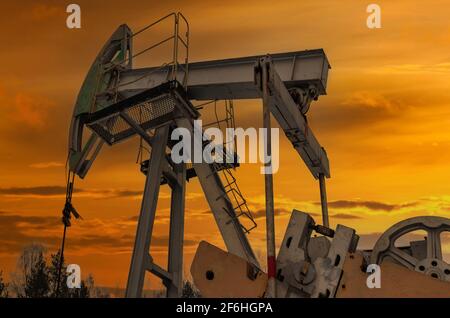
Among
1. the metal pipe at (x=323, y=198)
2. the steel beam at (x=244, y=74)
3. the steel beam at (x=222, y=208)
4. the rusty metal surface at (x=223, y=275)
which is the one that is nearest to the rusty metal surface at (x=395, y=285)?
the rusty metal surface at (x=223, y=275)

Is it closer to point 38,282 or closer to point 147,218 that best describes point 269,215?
point 147,218

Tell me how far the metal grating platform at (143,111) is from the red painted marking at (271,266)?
3.53 metres

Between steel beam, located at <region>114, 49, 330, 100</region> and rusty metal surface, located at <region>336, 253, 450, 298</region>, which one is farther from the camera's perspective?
steel beam, located at <region>114, 49, 330, 100</region>

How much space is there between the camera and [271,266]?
6.77 meters

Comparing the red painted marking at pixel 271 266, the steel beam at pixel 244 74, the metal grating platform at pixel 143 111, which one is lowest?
the red painted marking at pixel 271 266

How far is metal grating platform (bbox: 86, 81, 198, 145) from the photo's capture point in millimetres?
9375

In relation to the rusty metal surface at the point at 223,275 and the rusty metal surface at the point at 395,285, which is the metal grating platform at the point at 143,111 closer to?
the rusty metal surface at the point at 223,275

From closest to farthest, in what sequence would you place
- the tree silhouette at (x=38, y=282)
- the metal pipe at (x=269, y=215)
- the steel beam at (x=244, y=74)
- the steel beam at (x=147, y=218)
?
the metal pipe at (x=269, y=215) < the steel beam at (x=147, y=218) < the steel beam at (x=244, y=74) < the tree silhouette at (x=38, y=282)

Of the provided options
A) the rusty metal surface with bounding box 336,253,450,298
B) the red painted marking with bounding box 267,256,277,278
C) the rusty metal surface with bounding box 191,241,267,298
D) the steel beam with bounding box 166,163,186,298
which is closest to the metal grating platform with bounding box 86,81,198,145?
the steel beam with bounding box 166,163,186,298

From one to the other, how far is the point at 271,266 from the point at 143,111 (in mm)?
3985

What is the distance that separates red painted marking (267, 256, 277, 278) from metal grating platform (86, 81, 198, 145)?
3.53 m

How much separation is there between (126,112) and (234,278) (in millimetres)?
3812

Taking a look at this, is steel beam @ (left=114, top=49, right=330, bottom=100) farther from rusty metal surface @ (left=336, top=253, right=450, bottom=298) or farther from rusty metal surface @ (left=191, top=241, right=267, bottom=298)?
rusty metal surface @ (left=336, top=253, right=450, bottom=298)

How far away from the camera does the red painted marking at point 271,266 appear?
22.2 ft
